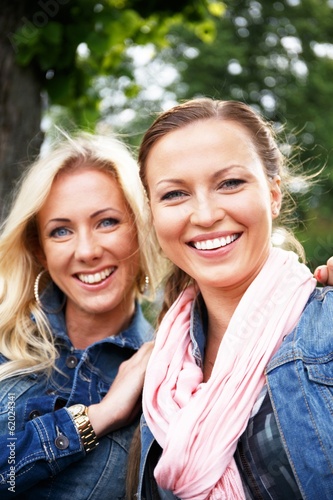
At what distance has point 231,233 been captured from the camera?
7.98 feet

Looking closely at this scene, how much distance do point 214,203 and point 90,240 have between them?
0.84 m

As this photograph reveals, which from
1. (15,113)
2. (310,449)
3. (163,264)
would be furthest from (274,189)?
(15,113)

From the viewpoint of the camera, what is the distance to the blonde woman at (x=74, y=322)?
2779mm

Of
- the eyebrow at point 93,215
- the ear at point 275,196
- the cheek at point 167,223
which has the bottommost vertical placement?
the eyebrow at point 93,215

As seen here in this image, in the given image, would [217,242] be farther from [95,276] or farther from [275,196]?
[95,276]

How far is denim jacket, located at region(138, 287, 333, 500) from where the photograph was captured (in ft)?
6.79

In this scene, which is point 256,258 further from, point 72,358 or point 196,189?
point 72,358

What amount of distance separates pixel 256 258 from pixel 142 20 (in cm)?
326

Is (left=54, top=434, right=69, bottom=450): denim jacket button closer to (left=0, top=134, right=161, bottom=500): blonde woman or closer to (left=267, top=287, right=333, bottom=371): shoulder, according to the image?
(left=0, top=134, right=161, bottom=500): blonde woman

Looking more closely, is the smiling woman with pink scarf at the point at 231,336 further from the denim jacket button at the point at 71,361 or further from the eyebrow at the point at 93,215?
the denim jacket button at the point at 71,361

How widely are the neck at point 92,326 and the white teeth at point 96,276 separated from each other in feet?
0.72

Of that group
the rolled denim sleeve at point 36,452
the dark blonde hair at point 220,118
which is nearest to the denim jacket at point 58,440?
the rolled denim sleeve at point 36,452

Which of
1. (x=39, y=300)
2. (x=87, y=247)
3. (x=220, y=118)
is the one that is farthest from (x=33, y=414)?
(x=220, y=118)

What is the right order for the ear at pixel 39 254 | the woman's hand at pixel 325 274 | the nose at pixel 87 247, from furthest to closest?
1. the ear at pixel 39 254
2. the nose at pixel 87 247
3. the woman's hand at pixel 325 274
